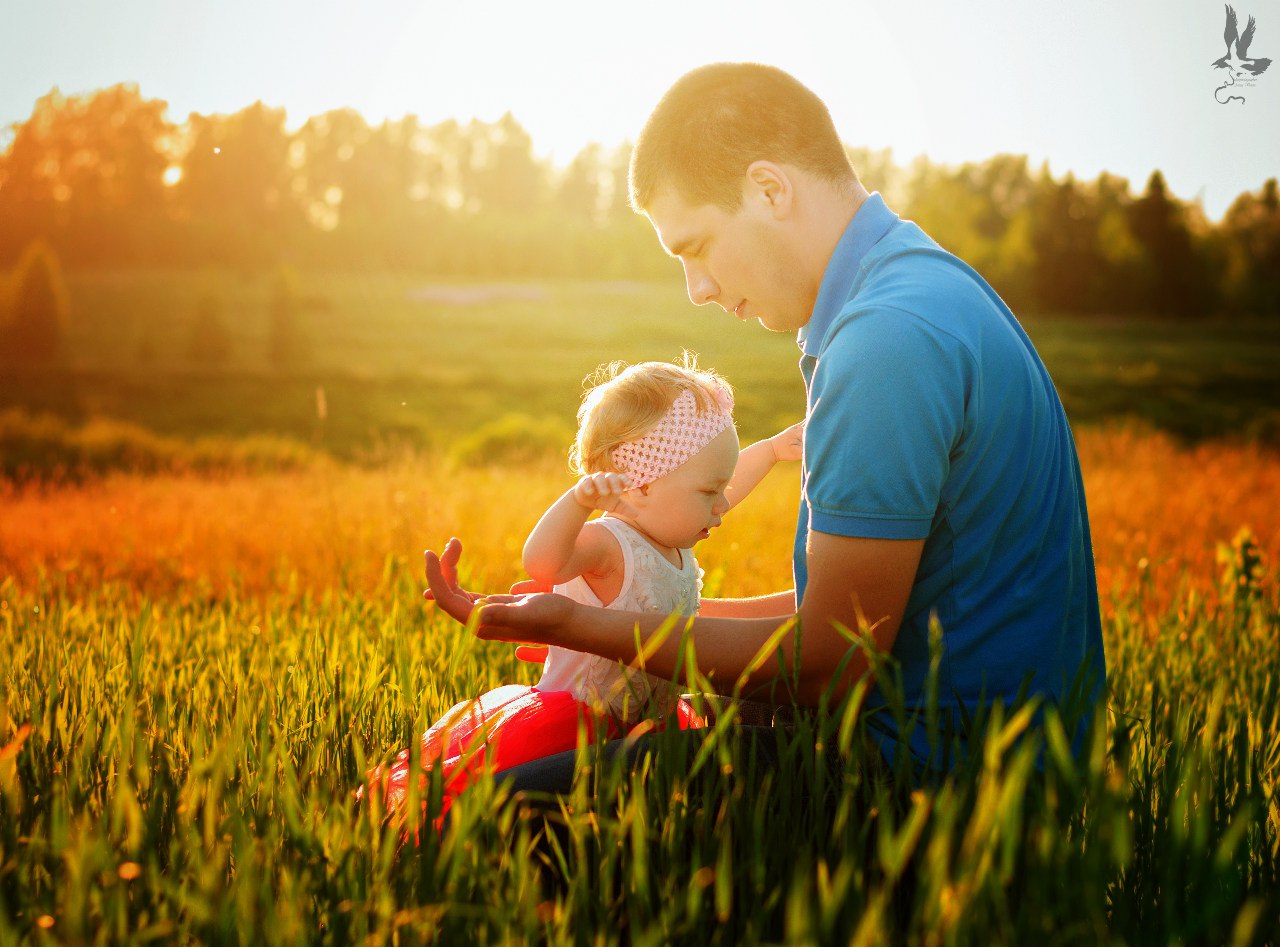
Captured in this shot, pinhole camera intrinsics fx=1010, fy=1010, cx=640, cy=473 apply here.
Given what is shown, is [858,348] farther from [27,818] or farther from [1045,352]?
[1045,352]

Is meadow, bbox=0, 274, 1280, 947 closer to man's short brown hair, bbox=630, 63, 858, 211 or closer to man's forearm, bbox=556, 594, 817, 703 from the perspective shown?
man's forearm, bbox=556, 594, 817, 703

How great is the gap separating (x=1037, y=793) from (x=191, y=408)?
114 feet

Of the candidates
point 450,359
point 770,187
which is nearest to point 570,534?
point 770,187

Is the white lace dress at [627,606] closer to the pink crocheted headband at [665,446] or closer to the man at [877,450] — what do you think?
the pink crocheted headband at [665,446]

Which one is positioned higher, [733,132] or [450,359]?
[733,132]

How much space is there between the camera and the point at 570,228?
4903 cm

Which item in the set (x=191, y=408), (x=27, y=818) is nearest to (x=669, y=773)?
(x=27, y=818)

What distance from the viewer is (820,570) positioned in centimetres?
201

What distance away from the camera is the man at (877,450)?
1.96 metres

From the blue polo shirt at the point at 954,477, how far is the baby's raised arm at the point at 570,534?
1.70 ft

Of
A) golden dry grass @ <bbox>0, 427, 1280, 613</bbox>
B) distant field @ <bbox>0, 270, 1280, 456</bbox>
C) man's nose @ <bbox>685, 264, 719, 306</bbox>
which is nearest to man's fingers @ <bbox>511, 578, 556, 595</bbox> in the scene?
man's nose @ <bbox>685, 264, 719, 306</bbox>

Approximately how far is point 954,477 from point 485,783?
43.9 inches

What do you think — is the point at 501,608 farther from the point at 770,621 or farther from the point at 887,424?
the point at 887,424

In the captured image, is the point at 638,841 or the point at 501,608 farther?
the point at 501,608
